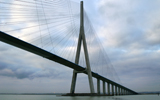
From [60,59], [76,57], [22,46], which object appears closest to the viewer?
[22,46]

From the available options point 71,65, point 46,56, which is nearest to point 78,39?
point 71,65

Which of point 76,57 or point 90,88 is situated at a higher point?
point 76,57

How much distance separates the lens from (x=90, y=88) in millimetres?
29953

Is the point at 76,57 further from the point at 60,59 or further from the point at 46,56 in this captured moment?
the point at 46,56

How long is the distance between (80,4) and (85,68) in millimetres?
11801

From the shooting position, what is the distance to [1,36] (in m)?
16.2

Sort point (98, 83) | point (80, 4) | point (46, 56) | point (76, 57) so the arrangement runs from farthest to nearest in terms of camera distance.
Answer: point (98, 83), point (80, 4), point (76, 57), point (46, 56)

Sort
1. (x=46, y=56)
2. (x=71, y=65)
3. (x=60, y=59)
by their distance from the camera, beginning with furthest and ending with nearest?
1. (x=71, y=65)
2. (x=60, y=59)
3. (x=46, y=56)

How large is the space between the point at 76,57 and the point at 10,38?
1414 centimetres

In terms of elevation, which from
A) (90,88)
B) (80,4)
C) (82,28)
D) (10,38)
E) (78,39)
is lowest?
(90,88)

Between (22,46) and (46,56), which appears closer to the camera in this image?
(22,46)

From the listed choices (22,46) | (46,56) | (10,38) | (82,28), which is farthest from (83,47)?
(10,38)

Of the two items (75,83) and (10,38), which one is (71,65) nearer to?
(75,83)

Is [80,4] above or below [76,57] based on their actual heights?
above
